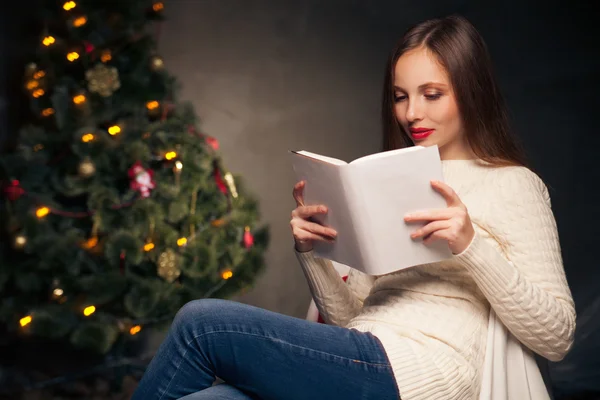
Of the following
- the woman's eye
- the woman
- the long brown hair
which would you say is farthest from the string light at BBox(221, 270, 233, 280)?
the woman's eye

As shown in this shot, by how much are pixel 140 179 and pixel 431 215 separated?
177 cm

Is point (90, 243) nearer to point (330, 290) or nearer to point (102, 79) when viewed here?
point (102, 79)

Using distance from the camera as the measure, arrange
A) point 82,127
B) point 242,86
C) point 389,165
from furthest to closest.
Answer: point 242,86
point 82,127
point 389,165

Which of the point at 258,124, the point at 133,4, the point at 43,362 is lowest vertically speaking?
the point at 43,362

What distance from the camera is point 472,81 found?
1.64 meters

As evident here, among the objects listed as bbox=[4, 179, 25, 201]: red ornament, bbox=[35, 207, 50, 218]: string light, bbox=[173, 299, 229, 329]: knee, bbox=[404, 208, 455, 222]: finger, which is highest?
bbox=[404, 208, 455, 222]: finger

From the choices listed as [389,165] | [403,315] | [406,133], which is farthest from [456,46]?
[403,315]

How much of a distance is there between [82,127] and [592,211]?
6.90 feet

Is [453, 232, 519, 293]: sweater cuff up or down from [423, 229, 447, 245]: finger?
down

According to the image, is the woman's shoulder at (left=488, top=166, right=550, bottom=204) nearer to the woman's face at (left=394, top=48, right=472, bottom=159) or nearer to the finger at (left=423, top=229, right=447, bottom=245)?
the woman's face at (left=394, top=48, right=472, bottom=159)

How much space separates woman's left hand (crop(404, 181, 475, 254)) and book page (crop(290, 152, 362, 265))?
115 millimetres

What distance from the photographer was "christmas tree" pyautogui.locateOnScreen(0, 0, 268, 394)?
2902 mm

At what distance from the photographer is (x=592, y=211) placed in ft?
10.8

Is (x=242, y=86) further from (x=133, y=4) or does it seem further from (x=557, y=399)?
(x=557, y=399)
